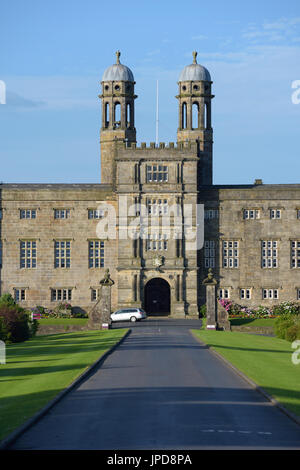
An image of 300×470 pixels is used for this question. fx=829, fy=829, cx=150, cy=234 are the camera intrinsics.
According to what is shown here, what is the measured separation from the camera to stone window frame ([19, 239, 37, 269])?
7738 centimetres

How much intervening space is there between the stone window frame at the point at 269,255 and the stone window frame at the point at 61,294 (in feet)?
59.5

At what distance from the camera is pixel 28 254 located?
254 ft

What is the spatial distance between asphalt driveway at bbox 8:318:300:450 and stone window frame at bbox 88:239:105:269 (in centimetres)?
4231

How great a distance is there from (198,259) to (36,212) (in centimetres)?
1574

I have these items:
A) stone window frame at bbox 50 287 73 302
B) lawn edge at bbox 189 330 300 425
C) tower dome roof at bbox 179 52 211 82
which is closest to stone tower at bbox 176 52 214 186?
tower dome roof at bbox 179 52 211 82

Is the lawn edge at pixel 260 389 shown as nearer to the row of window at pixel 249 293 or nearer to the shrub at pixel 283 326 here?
the shrub at pixel 283 326

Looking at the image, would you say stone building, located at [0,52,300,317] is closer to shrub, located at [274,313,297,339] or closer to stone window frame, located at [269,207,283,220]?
stone window frame, located at [269,207,283,220]

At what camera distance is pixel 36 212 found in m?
77.6

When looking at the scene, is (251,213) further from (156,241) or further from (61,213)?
(61,213)

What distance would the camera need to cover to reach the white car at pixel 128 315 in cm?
6925

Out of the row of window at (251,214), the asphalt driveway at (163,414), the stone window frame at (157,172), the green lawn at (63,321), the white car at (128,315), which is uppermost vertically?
the stone window frame at (157,172)

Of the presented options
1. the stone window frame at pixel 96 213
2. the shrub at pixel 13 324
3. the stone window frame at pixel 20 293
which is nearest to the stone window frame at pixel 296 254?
the stone window frame at pixel 96 213

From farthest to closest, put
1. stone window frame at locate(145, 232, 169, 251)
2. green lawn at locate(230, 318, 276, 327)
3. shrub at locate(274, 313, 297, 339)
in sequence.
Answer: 1. stone window frame at locate(145, 232, 169, 251)
2. green lawn at locate(230, 318, 276, 327)
3. shrub at locate(274, 313, 297, 339)
